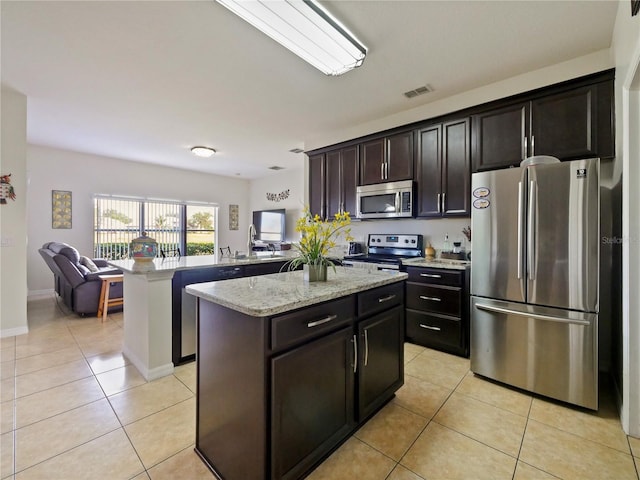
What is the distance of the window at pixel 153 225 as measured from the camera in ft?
19.4

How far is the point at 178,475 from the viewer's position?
4.61ft

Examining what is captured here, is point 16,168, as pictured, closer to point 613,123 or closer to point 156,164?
point 156,164

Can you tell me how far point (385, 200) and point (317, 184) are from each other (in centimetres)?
127

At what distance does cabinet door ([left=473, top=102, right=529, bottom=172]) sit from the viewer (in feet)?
8.65

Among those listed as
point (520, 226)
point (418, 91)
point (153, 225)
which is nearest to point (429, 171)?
point (418, 91)

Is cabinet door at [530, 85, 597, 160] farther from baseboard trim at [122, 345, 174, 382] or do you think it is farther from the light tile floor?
baseboard trim at [122, 345, 174, 382]

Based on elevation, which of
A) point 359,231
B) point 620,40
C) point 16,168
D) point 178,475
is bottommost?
point 178,475

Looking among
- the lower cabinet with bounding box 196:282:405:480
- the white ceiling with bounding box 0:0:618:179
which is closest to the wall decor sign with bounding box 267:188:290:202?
the white ceiling with bounding box 0:0:618:179

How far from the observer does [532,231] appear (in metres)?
2.10

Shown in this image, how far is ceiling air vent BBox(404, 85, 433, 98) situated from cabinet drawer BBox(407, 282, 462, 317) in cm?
202

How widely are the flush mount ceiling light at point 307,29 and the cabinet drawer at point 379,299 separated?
5.86ft

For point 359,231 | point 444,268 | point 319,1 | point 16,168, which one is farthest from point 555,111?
point 16,168

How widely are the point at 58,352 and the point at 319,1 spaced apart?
149 inches

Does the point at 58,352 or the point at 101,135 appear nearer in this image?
the point at 58,352
